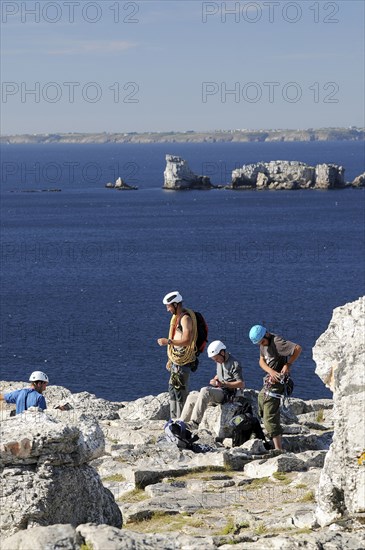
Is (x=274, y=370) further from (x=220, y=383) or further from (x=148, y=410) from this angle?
(x=148, y=410)

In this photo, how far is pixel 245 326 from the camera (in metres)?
70.1

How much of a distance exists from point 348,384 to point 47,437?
112 inches

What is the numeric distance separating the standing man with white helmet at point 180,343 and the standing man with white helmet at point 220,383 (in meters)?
0.44

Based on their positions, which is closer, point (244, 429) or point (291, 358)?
point (291, 358)

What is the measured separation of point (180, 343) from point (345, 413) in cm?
734

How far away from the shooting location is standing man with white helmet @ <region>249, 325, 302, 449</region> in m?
15.6

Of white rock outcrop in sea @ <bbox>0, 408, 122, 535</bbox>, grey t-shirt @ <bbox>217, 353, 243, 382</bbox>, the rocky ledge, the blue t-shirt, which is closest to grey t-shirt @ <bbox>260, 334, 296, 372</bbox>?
grey t-shirt @ <bbox>217, 353, 243, 382</bbox>

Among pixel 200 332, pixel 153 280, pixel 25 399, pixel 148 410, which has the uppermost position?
pixel 200 332

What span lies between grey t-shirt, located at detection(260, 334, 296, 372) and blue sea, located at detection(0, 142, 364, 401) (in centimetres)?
525

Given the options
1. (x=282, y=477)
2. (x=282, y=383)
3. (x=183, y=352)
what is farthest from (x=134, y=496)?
(x=183, y=352)

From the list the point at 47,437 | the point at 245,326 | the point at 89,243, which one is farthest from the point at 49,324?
the point at 47,437

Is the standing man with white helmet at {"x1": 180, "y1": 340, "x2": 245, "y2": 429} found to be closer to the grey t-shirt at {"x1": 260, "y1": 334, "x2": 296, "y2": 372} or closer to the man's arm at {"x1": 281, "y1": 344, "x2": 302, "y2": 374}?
the grey t-shirt at {"x1": 260, "y1": 334, "x2": 296, "y2": 372}

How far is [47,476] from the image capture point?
396 inches

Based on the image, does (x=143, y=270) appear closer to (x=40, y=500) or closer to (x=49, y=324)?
(x=49, y=324)
